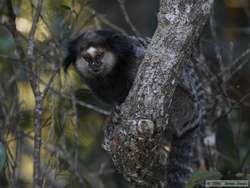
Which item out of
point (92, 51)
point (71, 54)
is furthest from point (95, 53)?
point (71, 54)

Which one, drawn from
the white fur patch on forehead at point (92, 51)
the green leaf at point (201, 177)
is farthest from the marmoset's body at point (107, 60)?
the green leaf at point (201, 177)

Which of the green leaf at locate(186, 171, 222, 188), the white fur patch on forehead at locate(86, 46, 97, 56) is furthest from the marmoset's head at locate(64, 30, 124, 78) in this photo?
the green leaf at locate(186, 171, 222, 188)

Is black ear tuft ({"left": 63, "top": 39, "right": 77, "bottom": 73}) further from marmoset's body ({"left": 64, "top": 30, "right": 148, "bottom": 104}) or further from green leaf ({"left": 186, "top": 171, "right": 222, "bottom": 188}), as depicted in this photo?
green leaf ({"left": 186, "top": 171, "right": 222, "bottom": 188})

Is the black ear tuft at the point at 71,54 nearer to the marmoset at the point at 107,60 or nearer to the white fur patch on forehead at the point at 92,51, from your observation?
the marmoset at the point at 107,60

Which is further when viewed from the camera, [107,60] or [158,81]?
[107,60]

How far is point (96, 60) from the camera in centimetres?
365

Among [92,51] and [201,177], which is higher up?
[92,51]

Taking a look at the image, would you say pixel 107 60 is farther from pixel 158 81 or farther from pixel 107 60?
pixel 158 81

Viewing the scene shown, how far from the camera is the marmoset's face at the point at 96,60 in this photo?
364 cm

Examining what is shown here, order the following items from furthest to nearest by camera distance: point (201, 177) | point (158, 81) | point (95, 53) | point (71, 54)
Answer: point (71, 54)
point (95, 53)
point (201, 177)
point (158, 81)

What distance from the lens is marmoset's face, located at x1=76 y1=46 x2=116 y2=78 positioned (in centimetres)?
364

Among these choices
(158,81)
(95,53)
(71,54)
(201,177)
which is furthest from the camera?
(71,54)

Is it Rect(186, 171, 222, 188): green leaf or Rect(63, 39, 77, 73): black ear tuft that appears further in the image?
Rect(63, 39, 77, 73): black ear tuft

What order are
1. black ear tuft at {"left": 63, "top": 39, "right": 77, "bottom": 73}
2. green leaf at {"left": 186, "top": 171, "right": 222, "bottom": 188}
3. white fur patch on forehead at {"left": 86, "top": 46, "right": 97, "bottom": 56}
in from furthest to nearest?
black ear tuft at {"left": 63, "top": 39, "right": 77, "bottom": 73} < white fur patch on forehead at {"left": 86, "top": 46, "right": 97, "bottom": 56} < green leaf at {"left": 186, "top": 171, "right": 222, "bottom": 188}
